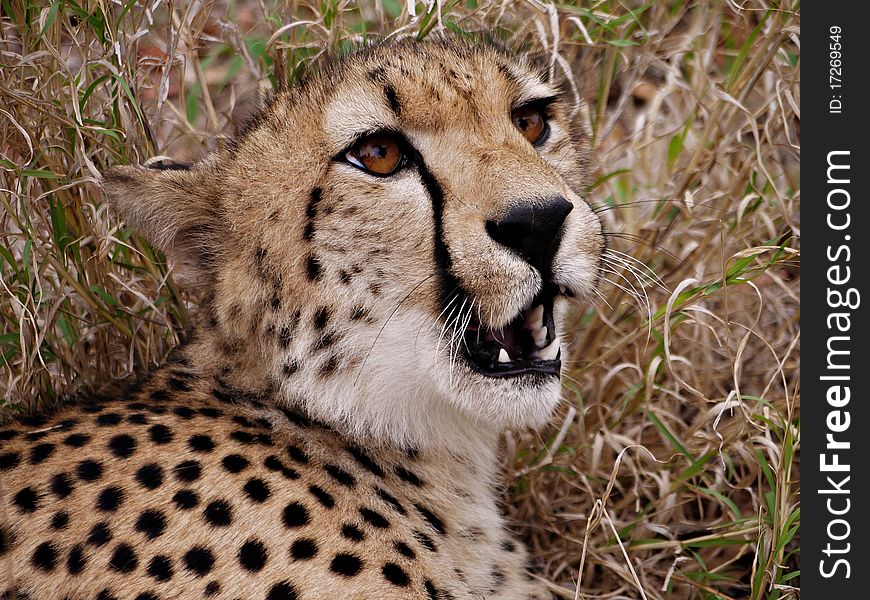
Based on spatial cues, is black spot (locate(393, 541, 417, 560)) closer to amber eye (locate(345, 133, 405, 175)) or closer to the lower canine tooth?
the lower canine tooth

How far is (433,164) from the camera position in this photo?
1.92 m

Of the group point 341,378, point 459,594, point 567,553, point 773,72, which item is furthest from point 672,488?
point 773,72

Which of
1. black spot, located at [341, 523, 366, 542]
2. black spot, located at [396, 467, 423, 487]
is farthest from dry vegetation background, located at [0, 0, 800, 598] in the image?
black spot, located at [341, 523, 366, 542]

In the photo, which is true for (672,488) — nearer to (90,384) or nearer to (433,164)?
(433,164)

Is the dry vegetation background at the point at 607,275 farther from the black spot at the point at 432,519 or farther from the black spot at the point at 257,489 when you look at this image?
the black spot at the point at 257,489

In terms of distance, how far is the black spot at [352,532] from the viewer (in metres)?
1.87

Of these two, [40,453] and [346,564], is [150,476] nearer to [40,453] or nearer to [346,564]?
[40,453]

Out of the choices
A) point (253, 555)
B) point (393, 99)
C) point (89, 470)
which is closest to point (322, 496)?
point (253, 555)

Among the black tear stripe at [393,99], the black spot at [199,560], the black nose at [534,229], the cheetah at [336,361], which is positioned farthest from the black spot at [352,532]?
the black tear stripe at [393,99]

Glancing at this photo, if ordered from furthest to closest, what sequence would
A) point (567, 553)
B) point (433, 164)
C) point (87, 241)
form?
point (567, 553), point (87, 241), point (433, 164)

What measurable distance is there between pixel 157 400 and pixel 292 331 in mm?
315

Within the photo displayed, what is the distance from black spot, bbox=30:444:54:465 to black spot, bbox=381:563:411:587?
0.64m

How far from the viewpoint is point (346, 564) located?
1826 millimetres

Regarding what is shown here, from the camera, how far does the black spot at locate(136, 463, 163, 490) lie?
186 centimetres
